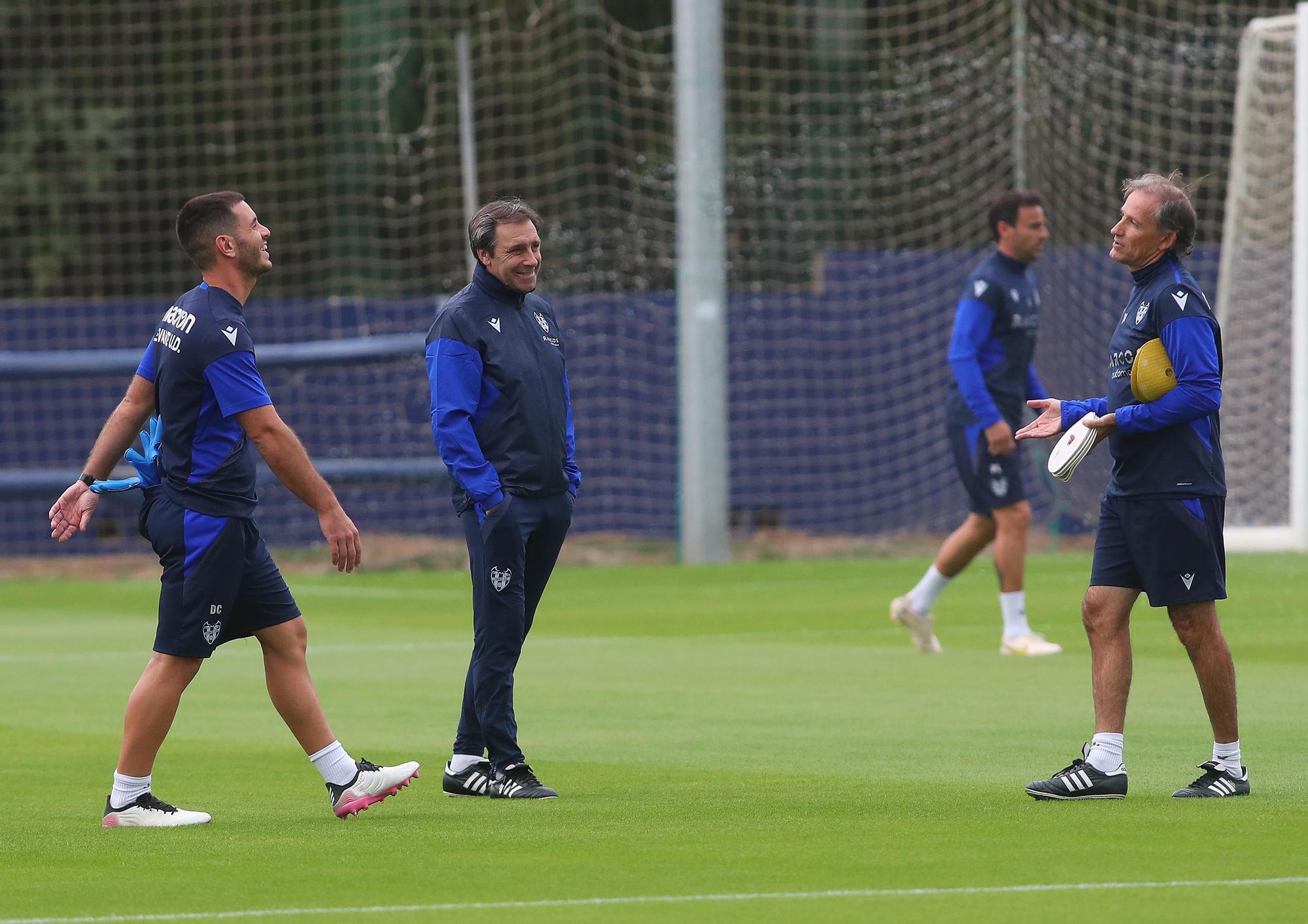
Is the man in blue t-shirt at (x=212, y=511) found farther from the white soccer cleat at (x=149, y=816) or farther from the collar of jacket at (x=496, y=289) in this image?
the collar of jacket at (x=496, y=289)

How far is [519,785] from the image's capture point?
7340 millimetres

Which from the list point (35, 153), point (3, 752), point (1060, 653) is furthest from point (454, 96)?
point (3, 752)

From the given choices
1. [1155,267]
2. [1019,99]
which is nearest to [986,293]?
[1155,267]

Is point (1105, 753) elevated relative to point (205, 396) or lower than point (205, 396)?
lower

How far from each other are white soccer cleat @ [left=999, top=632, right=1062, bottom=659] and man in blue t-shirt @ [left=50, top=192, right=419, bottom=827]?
230 inches

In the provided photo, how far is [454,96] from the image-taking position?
2483 cm

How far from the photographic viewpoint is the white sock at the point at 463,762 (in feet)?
24.8

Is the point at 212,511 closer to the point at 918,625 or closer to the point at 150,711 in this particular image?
the point at 150,711

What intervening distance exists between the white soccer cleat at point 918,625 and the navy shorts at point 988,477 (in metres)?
0.69

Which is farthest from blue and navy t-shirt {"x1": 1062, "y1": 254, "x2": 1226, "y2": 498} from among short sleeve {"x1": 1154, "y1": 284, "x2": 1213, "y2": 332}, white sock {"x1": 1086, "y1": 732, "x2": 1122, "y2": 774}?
white sock {"x1": 1086, "y1": 732, "x2": 1122, "y2": 774}

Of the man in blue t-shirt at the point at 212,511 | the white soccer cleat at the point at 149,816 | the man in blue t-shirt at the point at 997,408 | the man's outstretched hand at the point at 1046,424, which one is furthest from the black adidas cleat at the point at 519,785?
the man in blue t-shirt at the point at 997,408

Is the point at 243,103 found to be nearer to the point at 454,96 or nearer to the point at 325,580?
the point at 454,96

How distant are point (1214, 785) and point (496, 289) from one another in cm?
308

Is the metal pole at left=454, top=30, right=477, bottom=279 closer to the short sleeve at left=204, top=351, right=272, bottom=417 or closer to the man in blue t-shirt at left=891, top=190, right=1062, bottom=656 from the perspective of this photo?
the man in blue t-shirt at left=891, top=190, right=1062, bottom=656
